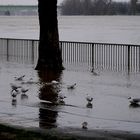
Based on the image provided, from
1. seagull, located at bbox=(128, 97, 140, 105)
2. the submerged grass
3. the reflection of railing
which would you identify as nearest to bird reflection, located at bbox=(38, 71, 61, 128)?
the submerged grass

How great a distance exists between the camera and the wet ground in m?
13.3

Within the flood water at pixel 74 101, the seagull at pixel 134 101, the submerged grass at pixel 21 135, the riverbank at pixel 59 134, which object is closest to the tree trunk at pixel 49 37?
the flood water at pixel 74 101

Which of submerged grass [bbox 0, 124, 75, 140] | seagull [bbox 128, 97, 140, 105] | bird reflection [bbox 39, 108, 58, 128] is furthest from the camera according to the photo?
seagull [bbox 128, 97, 140, 105]

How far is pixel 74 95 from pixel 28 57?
55.6 ft

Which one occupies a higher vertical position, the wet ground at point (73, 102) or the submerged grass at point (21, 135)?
the submerged grass at point (21, 135)

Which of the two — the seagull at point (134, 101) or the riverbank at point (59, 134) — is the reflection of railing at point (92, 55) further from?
the riverbank at point (59, 134)

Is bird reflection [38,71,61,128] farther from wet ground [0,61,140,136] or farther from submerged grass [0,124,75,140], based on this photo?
submerged grass [0,124,75,140]

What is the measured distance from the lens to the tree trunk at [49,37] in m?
25.6

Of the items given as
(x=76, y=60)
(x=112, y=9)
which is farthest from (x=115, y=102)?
(x=112, y=9)

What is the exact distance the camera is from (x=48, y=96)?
17.8 meters

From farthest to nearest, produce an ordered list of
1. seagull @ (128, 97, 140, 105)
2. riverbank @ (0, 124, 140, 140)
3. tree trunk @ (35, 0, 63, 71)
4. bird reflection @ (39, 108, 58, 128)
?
tree trunk @ (35, 0, 63, 71) < seagull @ (128, 97, 140, 105) < bird reflection @ (39, 108, 58, 128) < riverbank @ (0, 124, 140, 140)

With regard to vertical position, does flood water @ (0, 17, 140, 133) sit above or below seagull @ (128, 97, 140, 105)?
below

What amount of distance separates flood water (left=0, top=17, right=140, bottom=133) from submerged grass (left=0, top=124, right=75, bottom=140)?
107 centimetres

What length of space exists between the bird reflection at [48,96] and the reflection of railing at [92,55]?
16.1ft
